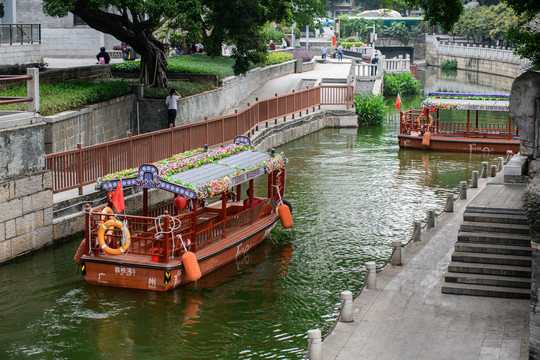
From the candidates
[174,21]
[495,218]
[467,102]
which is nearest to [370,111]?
[467,102]

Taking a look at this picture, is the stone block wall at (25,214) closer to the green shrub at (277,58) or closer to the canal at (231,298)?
the canal at (231,298)

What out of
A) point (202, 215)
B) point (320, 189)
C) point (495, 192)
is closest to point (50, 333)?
point (202, 215)

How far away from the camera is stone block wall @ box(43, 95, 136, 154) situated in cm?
2484

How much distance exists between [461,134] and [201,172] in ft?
70.8

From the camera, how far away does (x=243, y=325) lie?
1614 centimetres

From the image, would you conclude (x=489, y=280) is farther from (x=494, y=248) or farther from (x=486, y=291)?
(x=494, y=248)

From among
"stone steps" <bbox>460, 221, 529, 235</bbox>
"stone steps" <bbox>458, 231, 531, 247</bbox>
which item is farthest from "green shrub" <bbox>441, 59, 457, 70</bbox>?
"stone steps" <bbox>458, 231, 531, 247</bbox>

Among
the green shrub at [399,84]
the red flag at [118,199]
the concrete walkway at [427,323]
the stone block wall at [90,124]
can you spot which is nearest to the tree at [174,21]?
the stone block wall at [90,124]

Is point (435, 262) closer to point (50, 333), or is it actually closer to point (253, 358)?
point (253, 358)

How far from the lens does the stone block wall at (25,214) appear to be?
762 inches

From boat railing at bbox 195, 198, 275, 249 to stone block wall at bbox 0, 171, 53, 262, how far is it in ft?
14.5

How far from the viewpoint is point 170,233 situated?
17906 mm

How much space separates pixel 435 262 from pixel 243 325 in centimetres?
497

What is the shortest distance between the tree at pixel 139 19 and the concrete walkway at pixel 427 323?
15.4m
